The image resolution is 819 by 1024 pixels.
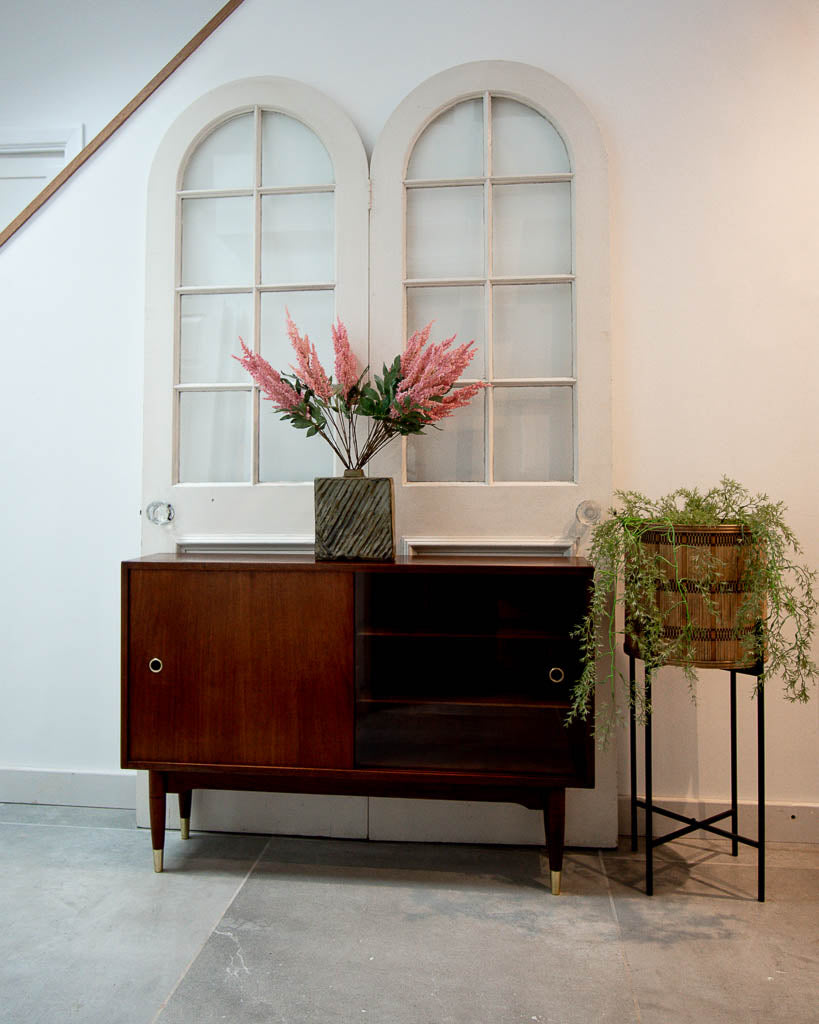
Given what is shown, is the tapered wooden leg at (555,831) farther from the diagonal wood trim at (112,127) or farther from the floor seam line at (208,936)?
the diagonal wood trim at (112,127)

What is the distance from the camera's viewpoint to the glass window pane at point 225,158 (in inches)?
89.4

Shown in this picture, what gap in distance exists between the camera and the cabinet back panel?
187cm

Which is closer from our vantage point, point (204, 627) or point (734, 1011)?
point (734, 1011)

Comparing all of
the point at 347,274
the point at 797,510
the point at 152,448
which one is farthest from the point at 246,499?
the point at 797,510

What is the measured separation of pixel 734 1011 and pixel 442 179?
7.07ft

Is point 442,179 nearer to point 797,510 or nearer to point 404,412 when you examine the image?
point 404,412

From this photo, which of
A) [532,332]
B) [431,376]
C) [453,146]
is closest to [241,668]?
[431,376]

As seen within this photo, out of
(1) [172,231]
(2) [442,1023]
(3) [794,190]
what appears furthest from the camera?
(1) [172,231]

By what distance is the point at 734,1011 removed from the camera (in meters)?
1.43

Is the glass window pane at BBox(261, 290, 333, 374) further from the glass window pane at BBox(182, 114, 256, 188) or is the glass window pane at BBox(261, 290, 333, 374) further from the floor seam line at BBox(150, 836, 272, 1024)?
the floor seam line at BBox(150, 836, 272, 1024)

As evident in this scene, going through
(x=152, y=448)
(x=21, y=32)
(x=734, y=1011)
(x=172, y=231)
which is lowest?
(x=734, y=1011)

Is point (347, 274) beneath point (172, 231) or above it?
beneath

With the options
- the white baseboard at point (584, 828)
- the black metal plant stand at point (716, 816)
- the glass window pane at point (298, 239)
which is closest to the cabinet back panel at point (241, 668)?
the white baseboard at point (584, 828)

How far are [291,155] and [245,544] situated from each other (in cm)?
119
